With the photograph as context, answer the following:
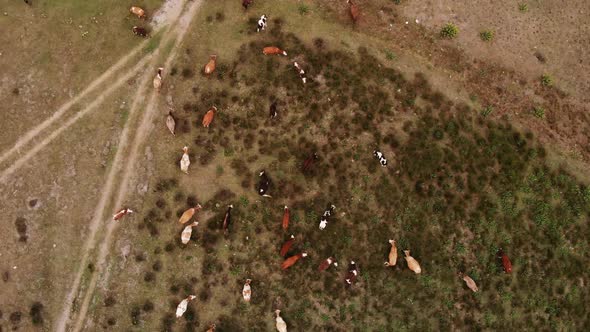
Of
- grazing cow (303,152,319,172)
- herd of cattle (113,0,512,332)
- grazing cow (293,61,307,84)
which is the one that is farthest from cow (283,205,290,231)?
grazing cow (293,61,307,84)

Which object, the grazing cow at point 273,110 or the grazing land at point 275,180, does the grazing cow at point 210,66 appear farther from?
the grazing cow at point 273,110

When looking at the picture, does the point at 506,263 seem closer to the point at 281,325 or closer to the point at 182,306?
the point at 281,325

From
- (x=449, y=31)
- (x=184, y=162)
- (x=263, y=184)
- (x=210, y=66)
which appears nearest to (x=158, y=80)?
(x=210, y=66)

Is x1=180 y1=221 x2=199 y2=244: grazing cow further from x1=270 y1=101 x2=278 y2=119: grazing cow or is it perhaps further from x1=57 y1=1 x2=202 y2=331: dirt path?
x1=270 y1=101 x2=278 y2=119: grazing cow

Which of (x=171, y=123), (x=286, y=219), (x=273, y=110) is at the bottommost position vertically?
(x=286, y=219)

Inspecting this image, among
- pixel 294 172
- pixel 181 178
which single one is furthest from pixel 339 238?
pixel 181 178
